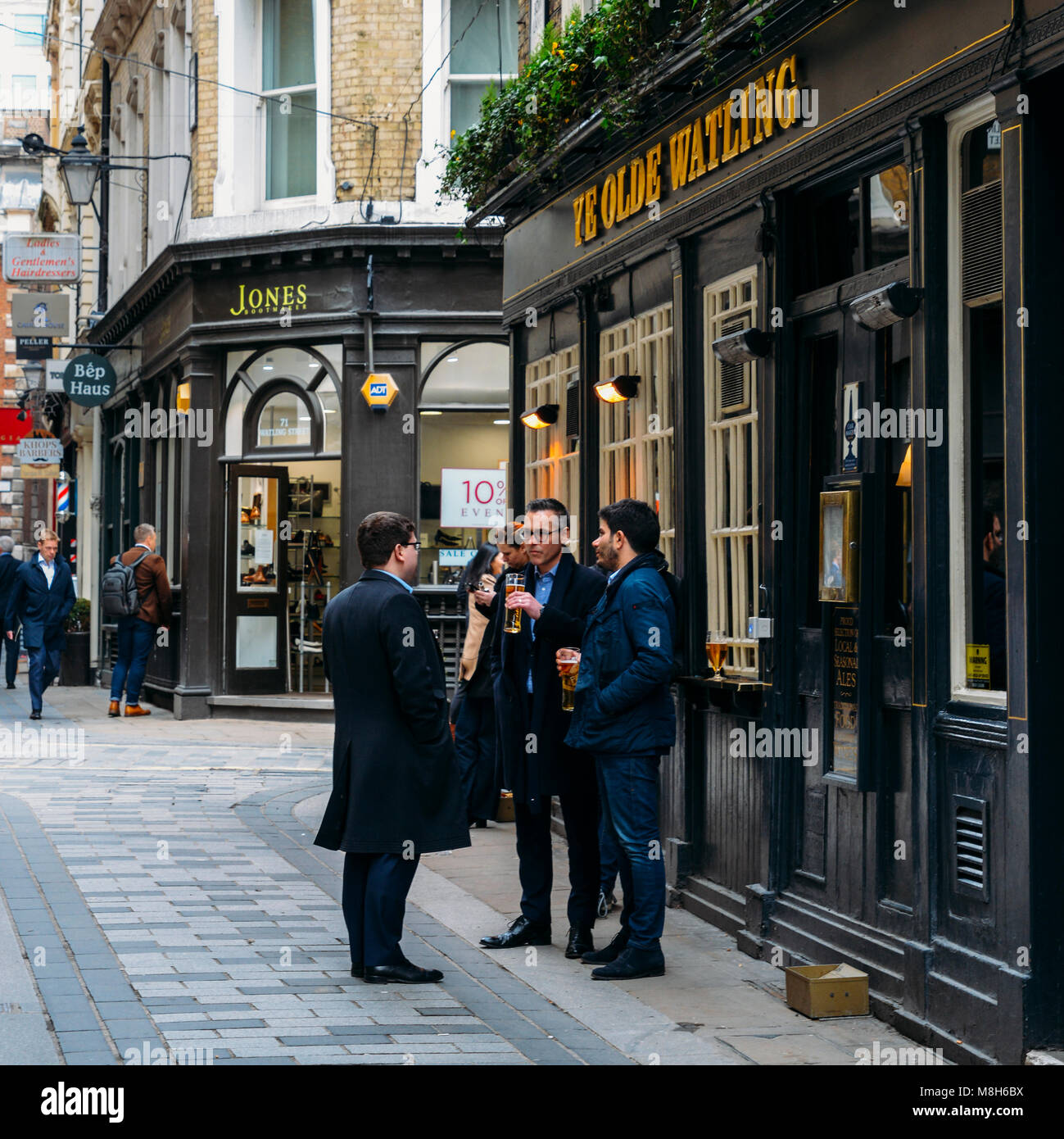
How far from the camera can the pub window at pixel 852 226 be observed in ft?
22.2

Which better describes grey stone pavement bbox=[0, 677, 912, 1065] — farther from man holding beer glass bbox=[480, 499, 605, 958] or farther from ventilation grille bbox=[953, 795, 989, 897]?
ventilation grille bbox=[953, 795, 989, 897]

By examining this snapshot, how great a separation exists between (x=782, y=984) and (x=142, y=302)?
16866mm

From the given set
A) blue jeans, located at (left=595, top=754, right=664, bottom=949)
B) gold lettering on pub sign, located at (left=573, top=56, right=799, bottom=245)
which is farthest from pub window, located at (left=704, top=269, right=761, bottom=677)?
blue jeans, located at (left=595, top=754, right=664, bottom=949)

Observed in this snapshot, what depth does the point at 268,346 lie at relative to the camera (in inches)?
744

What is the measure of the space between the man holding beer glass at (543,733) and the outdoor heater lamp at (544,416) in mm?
3845

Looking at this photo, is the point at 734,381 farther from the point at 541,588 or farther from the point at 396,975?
the point at 396,975

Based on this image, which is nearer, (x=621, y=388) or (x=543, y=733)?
(x=543, y=733)

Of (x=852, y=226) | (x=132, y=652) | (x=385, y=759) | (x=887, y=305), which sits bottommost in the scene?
(x=132, y=652)

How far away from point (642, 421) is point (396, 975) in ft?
13.5

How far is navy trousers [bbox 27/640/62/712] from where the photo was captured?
1822 cm

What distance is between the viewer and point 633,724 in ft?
22.6

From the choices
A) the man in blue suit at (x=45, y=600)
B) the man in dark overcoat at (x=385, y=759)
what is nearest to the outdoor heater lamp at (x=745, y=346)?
the man in dark overcoat at (x=385, y=759)

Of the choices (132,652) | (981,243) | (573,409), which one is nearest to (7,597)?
(132,652)
